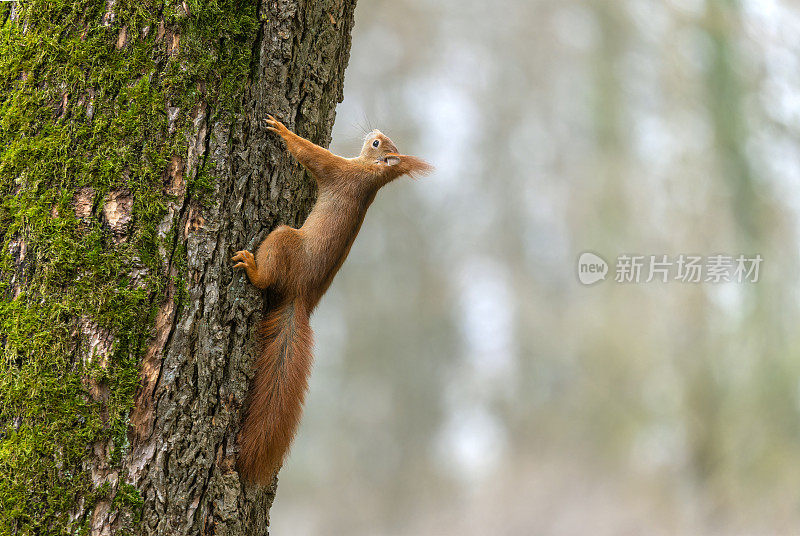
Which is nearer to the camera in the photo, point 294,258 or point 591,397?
point 294,258

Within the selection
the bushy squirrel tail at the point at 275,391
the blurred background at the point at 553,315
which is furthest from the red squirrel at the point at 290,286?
the blurred background at the point at 553,315

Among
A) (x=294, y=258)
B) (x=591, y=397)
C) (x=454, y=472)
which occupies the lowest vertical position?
(x=294, y=258)

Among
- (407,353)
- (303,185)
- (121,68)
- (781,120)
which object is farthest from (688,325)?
(121,68)

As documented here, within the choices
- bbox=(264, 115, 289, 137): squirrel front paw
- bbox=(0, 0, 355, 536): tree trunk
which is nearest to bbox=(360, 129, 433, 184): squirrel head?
bbox=(264, 115, 289, 137): squirrel front paw

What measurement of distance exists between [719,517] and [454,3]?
21.0 ft

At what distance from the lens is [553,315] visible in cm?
897

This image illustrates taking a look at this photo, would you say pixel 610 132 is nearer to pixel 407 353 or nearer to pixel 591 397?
pixel 591 397

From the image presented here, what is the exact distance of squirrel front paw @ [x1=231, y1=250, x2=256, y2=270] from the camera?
188 cm

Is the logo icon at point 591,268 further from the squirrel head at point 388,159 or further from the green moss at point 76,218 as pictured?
the green moss at point 76,218

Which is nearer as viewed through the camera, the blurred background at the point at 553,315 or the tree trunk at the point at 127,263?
the tree trunk at the point at 127,263

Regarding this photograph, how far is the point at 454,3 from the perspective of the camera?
889cm

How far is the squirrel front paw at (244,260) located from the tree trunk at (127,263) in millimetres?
34

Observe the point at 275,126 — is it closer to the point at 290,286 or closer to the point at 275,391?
the point at 290,286

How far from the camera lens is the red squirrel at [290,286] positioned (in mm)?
1891
